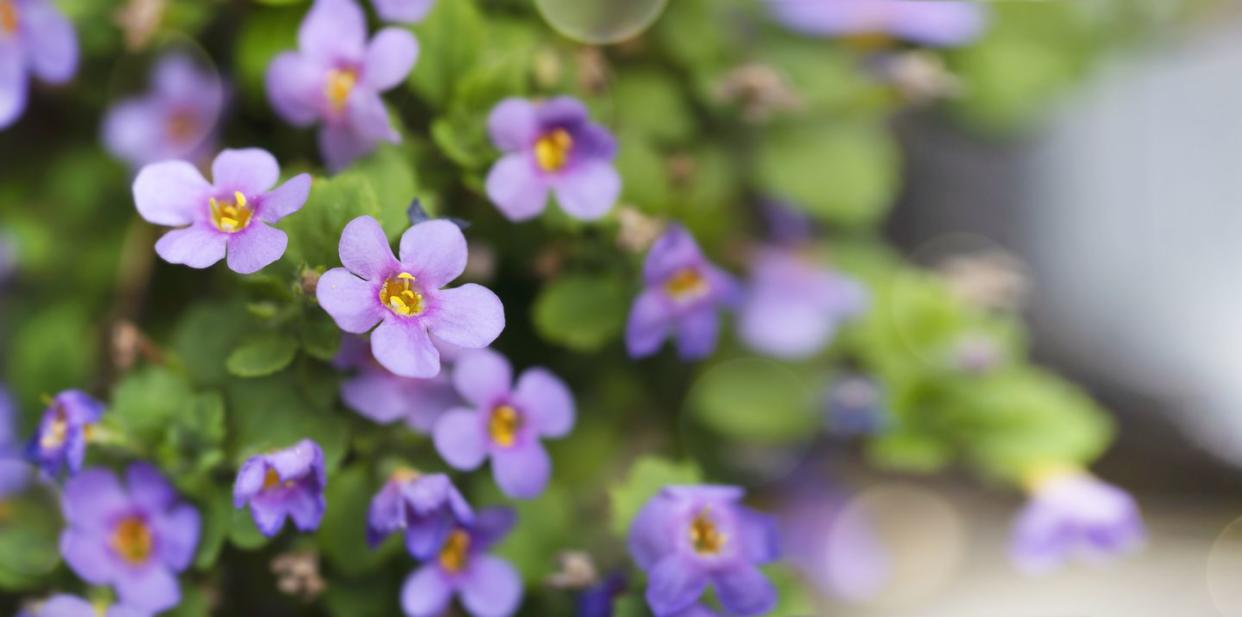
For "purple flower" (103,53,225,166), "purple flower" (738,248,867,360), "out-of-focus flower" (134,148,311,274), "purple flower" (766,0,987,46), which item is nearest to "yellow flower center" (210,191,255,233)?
"out-of-focus flower" (134,148,311,274)

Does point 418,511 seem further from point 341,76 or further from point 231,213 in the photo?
point 341,76

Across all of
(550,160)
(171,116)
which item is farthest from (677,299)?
(171,116)

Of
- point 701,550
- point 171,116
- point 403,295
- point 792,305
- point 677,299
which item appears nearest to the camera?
point 403,295

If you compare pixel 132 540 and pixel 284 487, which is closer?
pixel 284 487

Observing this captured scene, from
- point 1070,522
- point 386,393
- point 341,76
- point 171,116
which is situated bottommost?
point 386,393

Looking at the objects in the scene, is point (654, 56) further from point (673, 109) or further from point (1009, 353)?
point (1009, 353)

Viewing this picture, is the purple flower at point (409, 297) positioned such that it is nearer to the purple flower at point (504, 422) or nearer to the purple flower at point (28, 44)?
the purple flower at point (504, 422)

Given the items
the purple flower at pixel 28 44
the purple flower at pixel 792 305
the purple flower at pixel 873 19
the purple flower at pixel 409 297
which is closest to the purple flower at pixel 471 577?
the purple flower at pixel 409 297
